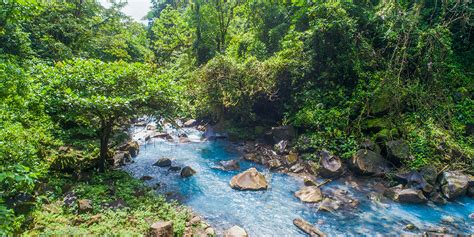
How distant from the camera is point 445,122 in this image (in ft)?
41.8

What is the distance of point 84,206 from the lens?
25.1 feet

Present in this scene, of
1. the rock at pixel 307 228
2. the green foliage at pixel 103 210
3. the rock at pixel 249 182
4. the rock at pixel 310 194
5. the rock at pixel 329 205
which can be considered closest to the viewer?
the green foliage at pixel 103 210

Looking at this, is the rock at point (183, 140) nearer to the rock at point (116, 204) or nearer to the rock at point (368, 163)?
the rock at point (116, 204)

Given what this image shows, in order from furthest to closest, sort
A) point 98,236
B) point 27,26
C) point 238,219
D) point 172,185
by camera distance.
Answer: point 27,26 < point 172,185 < point 238,219 < point 98,236

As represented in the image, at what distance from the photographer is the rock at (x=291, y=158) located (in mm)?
13828

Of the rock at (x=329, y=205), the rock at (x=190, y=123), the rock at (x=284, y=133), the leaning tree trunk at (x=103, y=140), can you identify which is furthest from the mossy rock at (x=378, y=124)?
the rock at (x=190, y=123)

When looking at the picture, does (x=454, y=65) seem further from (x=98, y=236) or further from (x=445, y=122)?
(x=98, y=236)

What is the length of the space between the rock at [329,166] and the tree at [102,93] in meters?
7.11

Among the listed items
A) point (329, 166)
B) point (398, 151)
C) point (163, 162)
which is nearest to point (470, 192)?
point (398, 151)

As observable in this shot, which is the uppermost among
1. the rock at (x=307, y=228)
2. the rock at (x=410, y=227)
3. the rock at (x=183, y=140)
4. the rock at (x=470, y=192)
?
the rock at (x=183, y=140)

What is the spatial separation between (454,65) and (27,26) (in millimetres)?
24988

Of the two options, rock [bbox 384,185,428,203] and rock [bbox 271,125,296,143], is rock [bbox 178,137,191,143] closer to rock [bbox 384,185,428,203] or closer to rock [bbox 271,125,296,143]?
rock [bbox 271,125,296,143]

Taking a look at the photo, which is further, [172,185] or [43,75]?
[172,185]

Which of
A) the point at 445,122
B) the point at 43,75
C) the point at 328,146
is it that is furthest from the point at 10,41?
the point at 445,122
